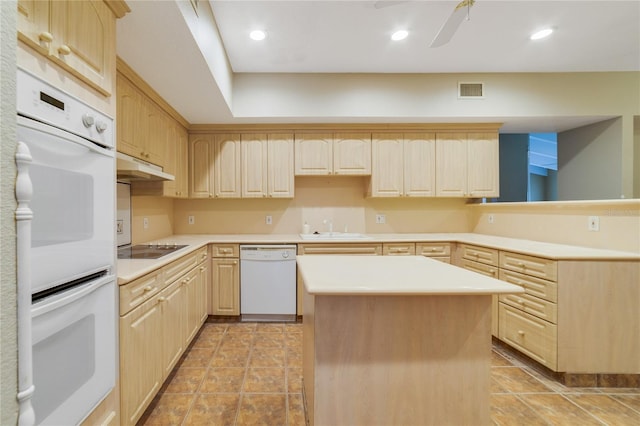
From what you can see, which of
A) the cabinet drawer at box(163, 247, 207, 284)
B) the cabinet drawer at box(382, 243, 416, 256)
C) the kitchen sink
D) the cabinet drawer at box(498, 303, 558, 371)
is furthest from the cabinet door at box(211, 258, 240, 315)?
the cabinet drawer at box(498, 303, 558, 371)

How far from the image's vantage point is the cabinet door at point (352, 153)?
344cm

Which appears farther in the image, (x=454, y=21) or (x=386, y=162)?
(x=386, y=162)

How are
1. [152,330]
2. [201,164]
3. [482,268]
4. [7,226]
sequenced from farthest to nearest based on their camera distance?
[201,164], [482,268], [152,330], [7,226]

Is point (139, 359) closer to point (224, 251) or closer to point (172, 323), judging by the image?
point (172, 323)

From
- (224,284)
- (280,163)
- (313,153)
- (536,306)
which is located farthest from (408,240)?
(224,284)

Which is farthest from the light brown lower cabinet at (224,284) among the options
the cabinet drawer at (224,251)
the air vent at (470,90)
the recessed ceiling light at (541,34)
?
the recessed ceiling light at (541,34)

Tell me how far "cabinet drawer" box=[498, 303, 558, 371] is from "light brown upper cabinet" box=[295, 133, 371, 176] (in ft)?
6.94

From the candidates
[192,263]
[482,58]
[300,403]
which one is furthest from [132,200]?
[482,58]

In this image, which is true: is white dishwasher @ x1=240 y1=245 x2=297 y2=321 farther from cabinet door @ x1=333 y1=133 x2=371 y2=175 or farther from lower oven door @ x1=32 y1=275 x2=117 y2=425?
lower oven door @ x1=32 y1=275 x2=117 y2=425

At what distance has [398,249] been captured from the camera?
316cm

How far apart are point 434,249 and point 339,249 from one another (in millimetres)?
1105

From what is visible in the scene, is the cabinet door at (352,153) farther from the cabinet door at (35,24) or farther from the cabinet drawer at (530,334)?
the cabinet door at (35,24)

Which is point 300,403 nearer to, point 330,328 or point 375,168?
point 330,328

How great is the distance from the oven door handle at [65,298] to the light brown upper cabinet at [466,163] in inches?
135
